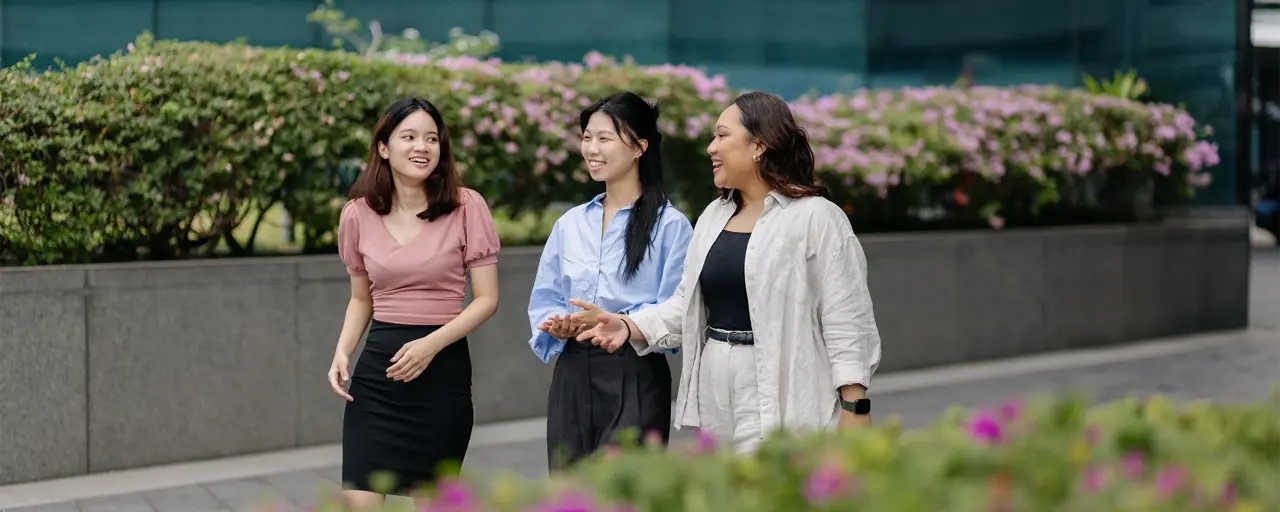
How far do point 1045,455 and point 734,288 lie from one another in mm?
1956

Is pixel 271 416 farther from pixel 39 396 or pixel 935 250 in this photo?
pixel 935 250

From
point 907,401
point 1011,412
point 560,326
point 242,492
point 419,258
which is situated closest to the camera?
point 1011,412

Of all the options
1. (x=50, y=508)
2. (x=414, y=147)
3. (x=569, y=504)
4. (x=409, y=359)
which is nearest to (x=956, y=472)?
(x=569, y=504)

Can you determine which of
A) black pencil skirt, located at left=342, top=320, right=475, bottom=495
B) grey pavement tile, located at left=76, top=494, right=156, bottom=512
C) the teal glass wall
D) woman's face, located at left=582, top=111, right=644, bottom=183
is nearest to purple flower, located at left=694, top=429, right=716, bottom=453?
woman's face, located at left=582, top=111, right=644, bottom=183

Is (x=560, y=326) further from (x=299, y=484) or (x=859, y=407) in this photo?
(x=299, y=484)

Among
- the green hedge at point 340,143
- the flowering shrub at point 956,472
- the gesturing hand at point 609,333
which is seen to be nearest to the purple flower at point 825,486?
the flowering shrub at point 956,472

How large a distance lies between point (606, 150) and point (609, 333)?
1.94ft

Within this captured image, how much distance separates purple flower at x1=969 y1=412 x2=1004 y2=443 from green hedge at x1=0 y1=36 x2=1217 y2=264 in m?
5.50

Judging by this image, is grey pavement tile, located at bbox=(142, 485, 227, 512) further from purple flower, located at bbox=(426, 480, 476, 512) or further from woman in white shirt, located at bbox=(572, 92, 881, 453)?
purple flower, located at bbox=(426, 480, 476, 512)

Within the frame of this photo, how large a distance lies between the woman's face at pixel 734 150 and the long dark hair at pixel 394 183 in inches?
36.8

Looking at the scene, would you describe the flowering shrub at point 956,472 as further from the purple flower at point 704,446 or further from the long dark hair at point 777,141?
the long dark hair at point 777,141

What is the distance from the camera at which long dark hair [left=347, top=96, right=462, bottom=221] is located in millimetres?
4691

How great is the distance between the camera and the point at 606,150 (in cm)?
454

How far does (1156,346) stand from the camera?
1202cm
